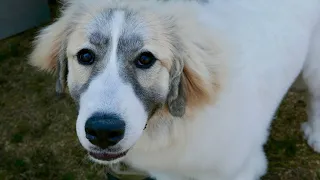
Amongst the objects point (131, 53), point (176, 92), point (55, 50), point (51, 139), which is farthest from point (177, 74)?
point (51, 139)

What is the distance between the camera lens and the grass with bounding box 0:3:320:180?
362 cm

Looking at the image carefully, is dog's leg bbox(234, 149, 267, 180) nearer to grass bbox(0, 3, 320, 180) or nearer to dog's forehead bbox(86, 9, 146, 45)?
grass bbox(0, 3, 320, 180)

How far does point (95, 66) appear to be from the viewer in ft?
6.92

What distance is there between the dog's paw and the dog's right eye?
2040mm

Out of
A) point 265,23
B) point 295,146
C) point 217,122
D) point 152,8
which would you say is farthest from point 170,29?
point 295,146

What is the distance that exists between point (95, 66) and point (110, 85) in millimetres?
136

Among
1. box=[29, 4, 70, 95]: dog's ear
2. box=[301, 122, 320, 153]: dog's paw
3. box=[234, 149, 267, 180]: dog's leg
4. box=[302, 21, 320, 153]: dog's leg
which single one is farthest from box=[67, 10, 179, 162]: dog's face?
box=[301, 122, 320, 153]: dog's paw

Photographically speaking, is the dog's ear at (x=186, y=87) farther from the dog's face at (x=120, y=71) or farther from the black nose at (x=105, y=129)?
the black nose at (x=105, y=129)

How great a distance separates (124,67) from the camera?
6.84 ft

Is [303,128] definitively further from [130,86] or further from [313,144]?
[130,86]

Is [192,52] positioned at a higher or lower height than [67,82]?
higher

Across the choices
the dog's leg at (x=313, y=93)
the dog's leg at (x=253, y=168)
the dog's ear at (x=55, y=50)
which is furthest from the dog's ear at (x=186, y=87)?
the dog's leg at (x=313, y=93)

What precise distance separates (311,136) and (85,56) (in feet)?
6.77

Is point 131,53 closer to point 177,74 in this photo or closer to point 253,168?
point 177,74
